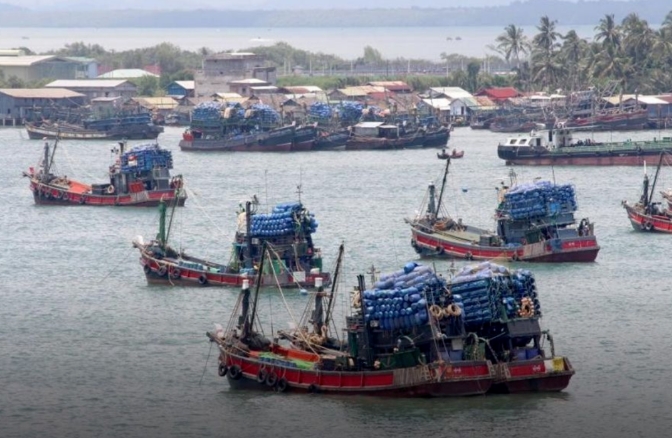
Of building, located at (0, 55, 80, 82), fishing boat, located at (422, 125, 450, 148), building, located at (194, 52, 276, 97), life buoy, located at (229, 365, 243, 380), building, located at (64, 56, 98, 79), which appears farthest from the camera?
building, located at (64, 56, 98, 79)

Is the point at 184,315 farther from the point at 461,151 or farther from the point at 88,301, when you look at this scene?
the point at 461,151

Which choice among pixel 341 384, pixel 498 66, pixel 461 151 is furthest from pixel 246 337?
pixel 498 66

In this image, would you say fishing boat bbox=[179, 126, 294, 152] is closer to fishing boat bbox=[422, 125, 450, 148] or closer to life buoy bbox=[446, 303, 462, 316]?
fishing boat bbox=[422, 125, 450, 148]

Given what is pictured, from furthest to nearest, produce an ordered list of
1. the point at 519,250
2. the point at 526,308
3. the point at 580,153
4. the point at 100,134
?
the point at 100,134
the point at 580,153
the point at 519,250
the point at 526,308

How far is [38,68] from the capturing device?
16125cm

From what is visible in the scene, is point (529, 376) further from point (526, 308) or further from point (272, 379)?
point (272, 379)

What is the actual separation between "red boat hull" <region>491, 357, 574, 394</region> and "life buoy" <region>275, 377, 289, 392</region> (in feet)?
14.8

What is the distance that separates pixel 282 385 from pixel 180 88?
377 ft

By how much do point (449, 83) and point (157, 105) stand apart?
30.4m

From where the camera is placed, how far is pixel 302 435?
36219mm

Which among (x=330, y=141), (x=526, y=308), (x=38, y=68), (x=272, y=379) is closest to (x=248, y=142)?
(x=330, y=141)

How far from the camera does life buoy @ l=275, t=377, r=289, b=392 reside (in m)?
38.7

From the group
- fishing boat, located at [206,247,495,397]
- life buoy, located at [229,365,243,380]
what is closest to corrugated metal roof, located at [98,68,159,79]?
life buoy, located at [229,365,243,380]

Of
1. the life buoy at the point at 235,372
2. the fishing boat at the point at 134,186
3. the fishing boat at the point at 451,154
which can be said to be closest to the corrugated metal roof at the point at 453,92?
the fishing boat at the point at 451,154
